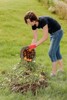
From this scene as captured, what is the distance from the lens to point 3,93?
6855mm

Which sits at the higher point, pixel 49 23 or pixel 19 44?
pixel 49 23

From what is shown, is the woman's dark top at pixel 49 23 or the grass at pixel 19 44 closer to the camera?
the grass at pixel 19 44

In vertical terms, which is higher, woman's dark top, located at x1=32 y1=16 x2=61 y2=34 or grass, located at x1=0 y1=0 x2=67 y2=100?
woman's dark top, located at x1=32 y1=16 x2=61 y2=34

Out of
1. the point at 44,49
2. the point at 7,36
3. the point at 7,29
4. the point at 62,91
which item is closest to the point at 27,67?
the point at 62,91

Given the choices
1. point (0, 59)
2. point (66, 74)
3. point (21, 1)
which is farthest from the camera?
point (21, 1)

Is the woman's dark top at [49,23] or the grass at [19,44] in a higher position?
the woman's dark top at [49,23]

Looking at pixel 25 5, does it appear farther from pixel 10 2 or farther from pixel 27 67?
pixel 27 67

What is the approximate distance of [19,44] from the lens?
499 inches

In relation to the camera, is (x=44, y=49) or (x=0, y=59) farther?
(x=44, y=49)

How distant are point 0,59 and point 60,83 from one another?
3.17 meters

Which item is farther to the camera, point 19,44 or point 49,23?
point 19,44

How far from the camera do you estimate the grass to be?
6789 mm

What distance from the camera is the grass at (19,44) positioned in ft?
22.3

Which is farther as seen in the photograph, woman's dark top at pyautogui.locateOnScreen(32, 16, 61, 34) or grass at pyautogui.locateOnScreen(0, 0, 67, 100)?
woman's dark top at pyautogui.locateOnScreen(32, 16, 61, 34)
